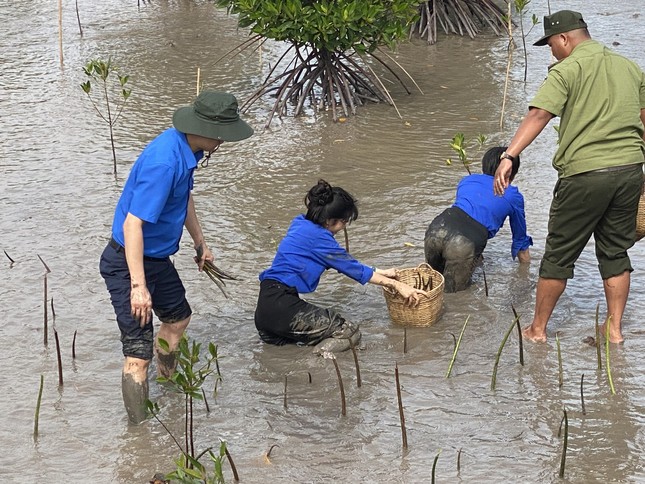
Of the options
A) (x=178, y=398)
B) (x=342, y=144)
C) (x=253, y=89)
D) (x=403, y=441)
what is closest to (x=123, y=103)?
(x=253, y=89)

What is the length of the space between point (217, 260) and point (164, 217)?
1.99 m

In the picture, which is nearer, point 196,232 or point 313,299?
point 196,232

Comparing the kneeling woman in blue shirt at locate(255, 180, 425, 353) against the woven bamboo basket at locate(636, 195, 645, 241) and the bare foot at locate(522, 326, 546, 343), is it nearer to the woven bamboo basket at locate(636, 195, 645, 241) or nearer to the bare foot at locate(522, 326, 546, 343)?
the bare foot at locate(522, 326, 546, 343)

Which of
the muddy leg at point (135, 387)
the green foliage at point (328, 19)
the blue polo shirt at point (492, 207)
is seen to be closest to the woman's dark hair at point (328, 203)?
the blue polo shirt at point (492, 207)

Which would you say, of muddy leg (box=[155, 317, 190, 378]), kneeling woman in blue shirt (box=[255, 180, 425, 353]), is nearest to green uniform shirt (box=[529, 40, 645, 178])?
kneeling woman in blue shirt (box=[255, 180, 425, 353])

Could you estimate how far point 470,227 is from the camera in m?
5.73

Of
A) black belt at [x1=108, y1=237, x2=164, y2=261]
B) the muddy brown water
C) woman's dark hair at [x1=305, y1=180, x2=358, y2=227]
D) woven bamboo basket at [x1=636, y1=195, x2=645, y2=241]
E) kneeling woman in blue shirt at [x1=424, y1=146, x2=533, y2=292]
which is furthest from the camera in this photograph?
kneeling woman in blue shirt at [x1=424, y1=146, x2=533, y2=292]

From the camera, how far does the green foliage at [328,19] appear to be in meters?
8.15

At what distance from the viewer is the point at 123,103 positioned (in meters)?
9.40

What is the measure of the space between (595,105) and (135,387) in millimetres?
2545

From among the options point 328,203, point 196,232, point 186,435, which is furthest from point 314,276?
point 186,435

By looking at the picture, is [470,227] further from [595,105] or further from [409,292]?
[595,105]

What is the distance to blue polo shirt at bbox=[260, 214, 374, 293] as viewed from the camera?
506cm

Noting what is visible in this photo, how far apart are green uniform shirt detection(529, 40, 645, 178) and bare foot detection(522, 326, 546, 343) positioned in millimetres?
908
